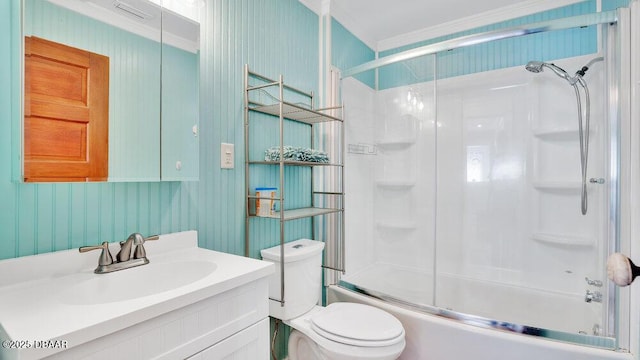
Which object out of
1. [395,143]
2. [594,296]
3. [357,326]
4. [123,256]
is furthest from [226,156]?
[594,296]

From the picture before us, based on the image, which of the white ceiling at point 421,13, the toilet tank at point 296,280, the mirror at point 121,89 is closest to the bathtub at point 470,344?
the toilet tank at point 296,280

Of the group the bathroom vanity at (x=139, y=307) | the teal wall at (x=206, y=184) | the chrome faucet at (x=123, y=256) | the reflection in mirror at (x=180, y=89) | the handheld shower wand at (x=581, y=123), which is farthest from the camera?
the handheld shower wand at (x=581, y=123)

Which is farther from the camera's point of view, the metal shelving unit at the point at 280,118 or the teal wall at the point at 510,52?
the teal wall at the point at 510,52

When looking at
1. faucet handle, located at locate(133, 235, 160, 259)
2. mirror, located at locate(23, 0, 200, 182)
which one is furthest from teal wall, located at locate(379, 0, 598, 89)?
faucet handle, located at locate(133, 235, 160, 259)

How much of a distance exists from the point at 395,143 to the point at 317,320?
164 cm

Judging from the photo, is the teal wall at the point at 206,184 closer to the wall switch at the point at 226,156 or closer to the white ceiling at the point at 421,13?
the wall switch at the point at 226,156

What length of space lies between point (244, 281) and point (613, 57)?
2001 mm

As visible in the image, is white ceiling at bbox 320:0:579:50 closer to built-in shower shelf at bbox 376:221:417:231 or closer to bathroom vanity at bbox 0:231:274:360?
built-in shower shelf at bbox 376:221:417:231

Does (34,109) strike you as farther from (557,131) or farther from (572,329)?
(557,131)

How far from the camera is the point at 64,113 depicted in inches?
37.4

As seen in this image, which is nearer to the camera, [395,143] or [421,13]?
[421,13]

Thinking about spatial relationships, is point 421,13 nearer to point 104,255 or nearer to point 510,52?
point 510,52

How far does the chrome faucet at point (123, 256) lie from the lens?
98cm

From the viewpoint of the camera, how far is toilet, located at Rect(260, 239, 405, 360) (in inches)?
53.4
